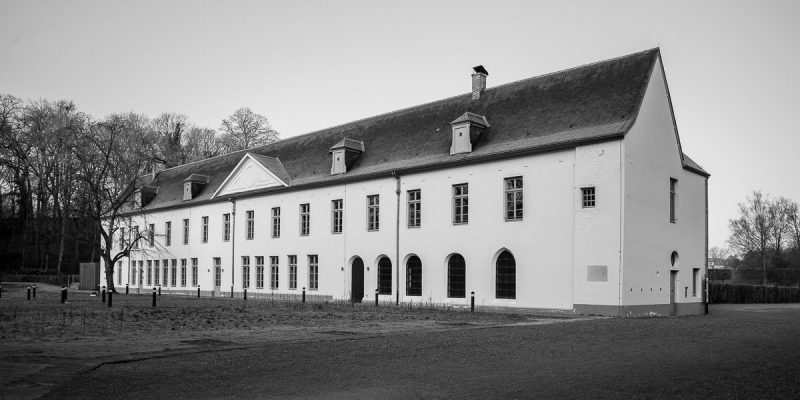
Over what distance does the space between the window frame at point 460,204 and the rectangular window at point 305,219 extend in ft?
34.8

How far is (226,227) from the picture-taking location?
4506 cm

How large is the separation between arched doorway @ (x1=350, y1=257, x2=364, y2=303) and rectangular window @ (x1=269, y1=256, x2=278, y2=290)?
702cm

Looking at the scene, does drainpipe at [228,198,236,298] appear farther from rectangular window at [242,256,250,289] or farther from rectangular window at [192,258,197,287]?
rectangular window at [192,258,197,287]

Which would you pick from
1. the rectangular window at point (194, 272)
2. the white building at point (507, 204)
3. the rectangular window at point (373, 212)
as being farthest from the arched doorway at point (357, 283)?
the rectangular window at point (194, 272)

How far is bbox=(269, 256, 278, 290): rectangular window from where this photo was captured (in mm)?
40500

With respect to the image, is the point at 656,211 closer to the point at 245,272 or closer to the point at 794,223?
the point at 245,272

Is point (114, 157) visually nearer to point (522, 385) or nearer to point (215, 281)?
point (215, 281)

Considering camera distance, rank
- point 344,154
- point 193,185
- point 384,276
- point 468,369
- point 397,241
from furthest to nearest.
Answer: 1. point 193,185
2. point 344,154
3. point 384,276
4. point 397,241
5. point 468,369

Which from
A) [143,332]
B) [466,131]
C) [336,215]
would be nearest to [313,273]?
[336,215]

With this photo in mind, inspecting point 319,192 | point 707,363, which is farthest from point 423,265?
point 707,363

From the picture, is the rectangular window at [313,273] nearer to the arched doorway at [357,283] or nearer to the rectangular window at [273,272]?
→ the arched doorway at [357,283]

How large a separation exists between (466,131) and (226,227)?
68.7ft

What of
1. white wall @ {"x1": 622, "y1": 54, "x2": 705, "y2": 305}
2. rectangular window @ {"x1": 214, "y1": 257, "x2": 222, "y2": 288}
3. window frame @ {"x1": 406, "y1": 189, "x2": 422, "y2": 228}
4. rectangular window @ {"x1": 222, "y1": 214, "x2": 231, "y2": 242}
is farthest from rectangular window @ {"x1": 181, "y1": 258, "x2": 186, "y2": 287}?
white wall @ {"x1": 622, "y1": 54, "x2": 705, "y2": 305}

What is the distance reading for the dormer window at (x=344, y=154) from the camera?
36.6 metres
